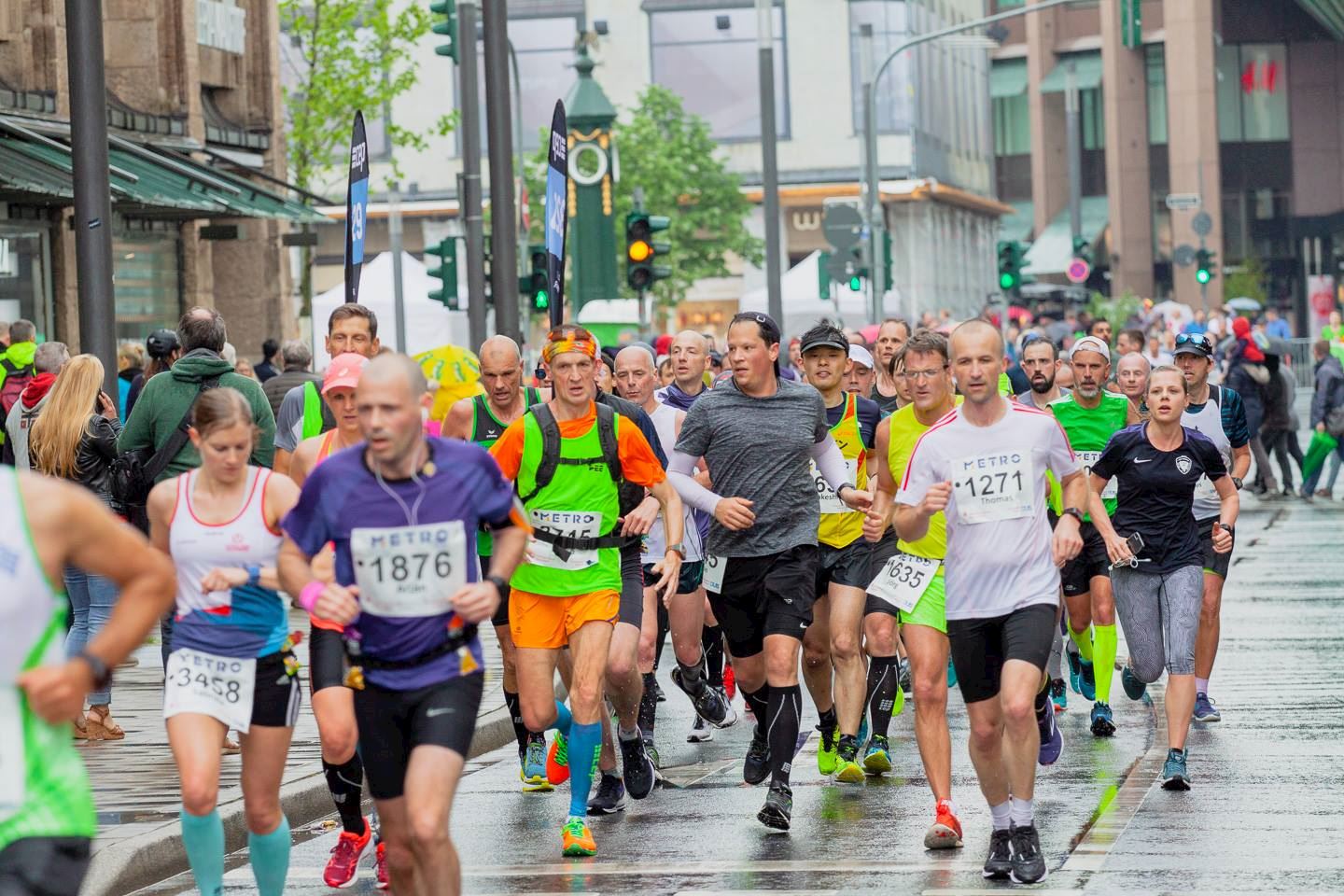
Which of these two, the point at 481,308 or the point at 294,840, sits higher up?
the point at 481,308

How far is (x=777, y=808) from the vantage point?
31.0 ft

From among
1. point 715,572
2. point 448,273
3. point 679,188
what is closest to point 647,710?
point 715,572

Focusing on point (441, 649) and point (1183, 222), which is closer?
point (441, 649)

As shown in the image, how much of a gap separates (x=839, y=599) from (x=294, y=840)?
265 centimetres

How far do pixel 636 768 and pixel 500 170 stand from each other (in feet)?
32.4

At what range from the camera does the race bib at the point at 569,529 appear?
9.47 m

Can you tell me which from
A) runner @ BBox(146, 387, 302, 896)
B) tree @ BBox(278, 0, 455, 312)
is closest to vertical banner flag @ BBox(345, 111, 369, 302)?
runner @ BBox(146, 387, 302, 896)

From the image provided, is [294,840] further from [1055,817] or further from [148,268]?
[148,268]

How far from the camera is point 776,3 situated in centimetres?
7562

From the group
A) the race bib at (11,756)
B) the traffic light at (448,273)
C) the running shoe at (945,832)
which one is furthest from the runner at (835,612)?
the traffic light at (448,273)

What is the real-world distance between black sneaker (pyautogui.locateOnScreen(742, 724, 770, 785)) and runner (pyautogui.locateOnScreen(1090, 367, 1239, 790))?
1.77 metres

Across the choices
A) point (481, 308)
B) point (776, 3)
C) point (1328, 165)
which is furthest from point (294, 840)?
point (1328, 165)

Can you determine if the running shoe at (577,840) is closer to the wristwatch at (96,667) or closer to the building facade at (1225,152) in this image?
the wristwatch at (96,667)

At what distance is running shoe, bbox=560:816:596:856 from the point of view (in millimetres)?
9094
